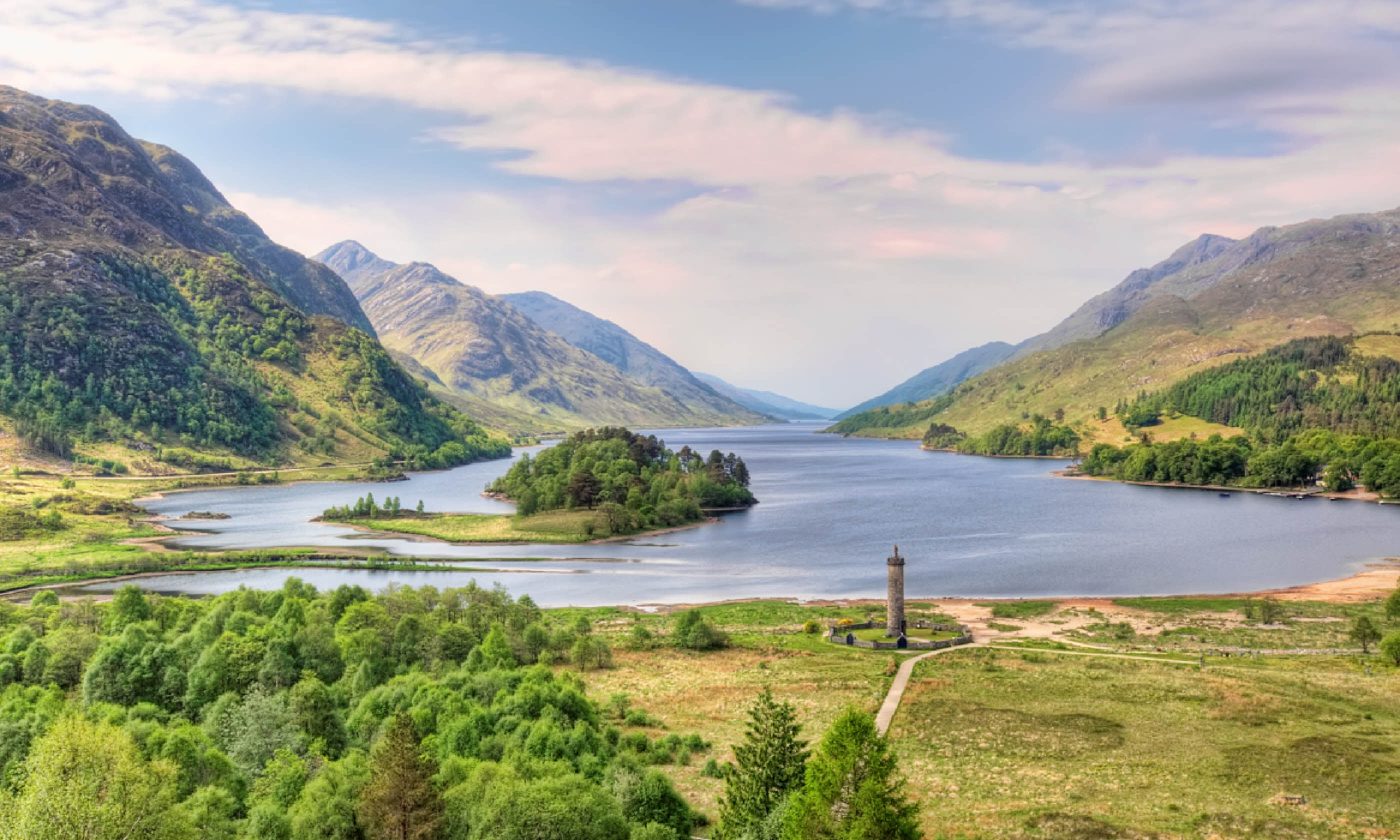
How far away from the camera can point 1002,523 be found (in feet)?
529

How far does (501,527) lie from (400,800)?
454ft

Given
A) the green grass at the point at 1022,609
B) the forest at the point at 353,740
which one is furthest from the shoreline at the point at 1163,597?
the forest at the point at 353,740

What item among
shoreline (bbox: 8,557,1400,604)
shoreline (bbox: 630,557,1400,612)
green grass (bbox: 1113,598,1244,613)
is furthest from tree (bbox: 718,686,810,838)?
green grass (bbox: 1113,598,1244,613)

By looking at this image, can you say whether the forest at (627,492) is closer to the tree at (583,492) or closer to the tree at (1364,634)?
the tree at (583,492)

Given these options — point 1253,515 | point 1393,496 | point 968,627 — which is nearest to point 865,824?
point 968,627

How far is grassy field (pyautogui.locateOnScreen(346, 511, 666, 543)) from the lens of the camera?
158m

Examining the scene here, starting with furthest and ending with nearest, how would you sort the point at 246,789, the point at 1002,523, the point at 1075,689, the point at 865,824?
the point at 1002,523, the point at 1075,689, the point at 246,789, the point at 865,824

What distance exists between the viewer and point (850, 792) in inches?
1102

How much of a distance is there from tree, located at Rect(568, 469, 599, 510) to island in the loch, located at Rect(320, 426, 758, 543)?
0.15m

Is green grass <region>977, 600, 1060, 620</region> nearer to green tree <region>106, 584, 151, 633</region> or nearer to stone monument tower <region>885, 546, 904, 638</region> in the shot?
stone monument tower <region>885, 546, 904, 638</region>

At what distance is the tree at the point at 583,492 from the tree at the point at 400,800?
5771 inches

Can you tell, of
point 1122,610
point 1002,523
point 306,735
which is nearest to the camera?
point 306,735

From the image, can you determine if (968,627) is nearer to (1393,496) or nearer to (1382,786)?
(1382,786)

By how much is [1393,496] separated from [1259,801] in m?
192
